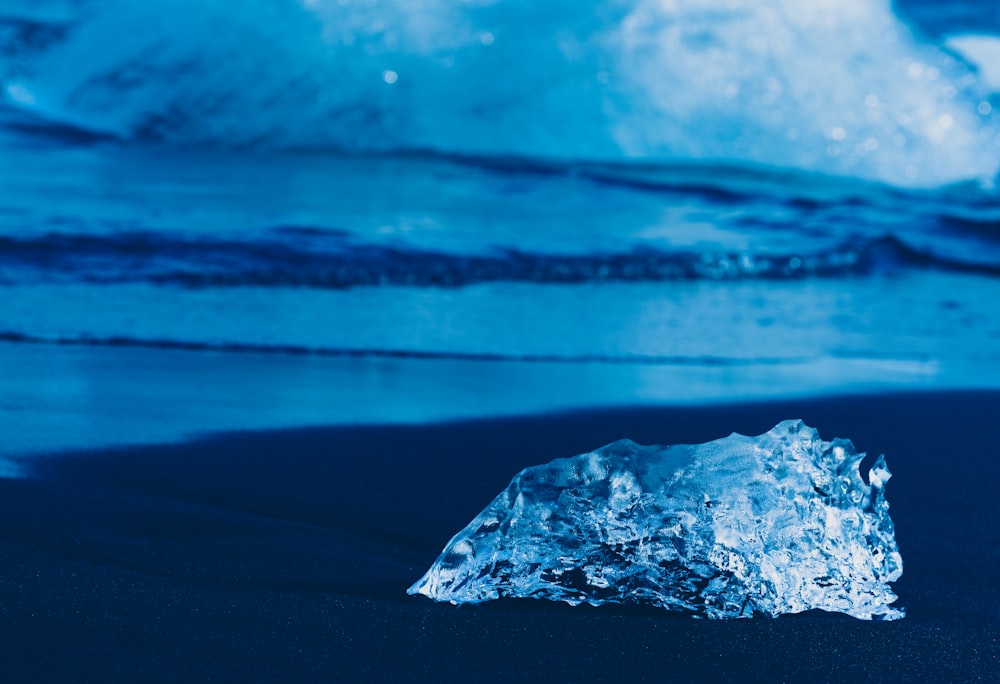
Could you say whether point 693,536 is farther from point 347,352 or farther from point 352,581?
point 347,352

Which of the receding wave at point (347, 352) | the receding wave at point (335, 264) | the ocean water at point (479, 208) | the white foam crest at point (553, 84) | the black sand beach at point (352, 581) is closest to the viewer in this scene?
the black sand beach at point (352, 581)

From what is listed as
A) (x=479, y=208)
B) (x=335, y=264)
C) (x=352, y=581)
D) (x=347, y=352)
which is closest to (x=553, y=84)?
(x=479, y=208)

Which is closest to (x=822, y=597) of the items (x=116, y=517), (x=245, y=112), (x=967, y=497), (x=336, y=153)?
(x=967, y=497)

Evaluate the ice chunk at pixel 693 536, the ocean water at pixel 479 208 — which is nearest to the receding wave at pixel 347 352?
the ocean water at pixel 479 208

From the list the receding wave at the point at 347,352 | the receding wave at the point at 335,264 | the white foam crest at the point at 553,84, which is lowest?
the receding wave at the point at 347,352

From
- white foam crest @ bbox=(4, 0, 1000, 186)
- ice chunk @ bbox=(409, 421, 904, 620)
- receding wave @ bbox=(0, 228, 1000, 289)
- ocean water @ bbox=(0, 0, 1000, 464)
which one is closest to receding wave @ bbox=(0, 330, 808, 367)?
ocean water @ bbox=(0, 0, 1000, 464)

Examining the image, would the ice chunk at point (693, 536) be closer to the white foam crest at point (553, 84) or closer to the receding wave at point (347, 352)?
the receding wave at point (347, 352)
